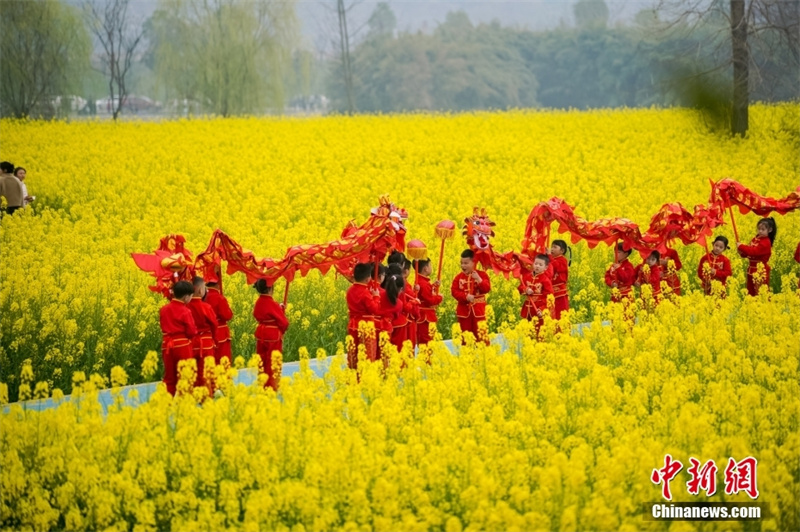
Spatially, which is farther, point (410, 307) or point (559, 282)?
point (559, 282)

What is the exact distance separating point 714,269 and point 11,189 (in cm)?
1155

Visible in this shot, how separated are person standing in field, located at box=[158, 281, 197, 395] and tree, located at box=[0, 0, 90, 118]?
25.1 meters

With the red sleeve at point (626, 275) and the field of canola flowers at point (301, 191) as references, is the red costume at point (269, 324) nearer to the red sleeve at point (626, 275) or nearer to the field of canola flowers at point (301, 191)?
the field of canola flowers at point (301, 191)

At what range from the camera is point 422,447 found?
22.4 feet

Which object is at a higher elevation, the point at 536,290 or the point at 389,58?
the point at 389,58

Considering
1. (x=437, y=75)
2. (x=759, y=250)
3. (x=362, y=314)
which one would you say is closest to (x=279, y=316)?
(x=362, y=314)

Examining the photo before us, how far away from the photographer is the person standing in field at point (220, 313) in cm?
940

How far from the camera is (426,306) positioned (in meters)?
10.7

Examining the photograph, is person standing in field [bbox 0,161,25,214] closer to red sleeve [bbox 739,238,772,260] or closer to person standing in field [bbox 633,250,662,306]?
person standing in field [bbox 633,250,662,306]

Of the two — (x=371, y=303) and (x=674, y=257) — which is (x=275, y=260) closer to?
(x=371, y=303)

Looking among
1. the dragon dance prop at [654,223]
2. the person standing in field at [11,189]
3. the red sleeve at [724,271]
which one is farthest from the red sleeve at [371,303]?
the person standing in field at [11,189]

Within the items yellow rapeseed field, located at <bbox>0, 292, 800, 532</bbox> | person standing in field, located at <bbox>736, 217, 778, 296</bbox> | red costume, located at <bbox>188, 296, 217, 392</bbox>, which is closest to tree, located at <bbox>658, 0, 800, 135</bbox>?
person standing in field, located at <bbox>736, 217, 778, 296</bbox>

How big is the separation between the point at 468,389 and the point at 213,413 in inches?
84.6

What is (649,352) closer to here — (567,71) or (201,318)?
(201,318)
